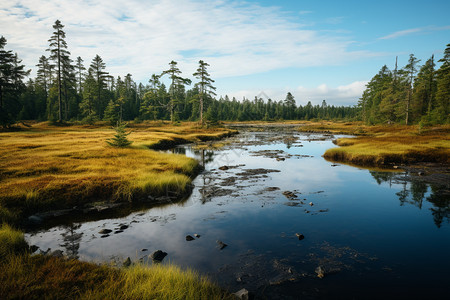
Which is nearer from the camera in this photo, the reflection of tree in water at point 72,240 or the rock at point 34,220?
the reflection of tree in water at point 72,240

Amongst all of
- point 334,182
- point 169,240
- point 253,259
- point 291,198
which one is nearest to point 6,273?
point 169,240

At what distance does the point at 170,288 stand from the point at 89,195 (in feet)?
34.5

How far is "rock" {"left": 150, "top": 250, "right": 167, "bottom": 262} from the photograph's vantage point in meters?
8.26

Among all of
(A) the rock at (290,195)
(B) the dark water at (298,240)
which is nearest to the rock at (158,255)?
(B) the dark water at (298,240)

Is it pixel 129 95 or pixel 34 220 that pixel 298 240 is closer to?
pixel 34 220

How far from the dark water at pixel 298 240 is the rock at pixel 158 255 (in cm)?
20

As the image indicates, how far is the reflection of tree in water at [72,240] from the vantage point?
27.9 feet

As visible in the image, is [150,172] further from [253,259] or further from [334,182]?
[334,182]

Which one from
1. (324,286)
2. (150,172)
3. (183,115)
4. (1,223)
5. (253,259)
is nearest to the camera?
(324,286)

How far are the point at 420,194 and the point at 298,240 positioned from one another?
1182cm

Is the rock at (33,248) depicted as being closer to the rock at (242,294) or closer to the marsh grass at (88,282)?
the marsh grass at (88,282)

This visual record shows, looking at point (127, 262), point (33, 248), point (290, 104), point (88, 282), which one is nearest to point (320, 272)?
point (127, 262)

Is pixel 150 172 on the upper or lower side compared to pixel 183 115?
lower

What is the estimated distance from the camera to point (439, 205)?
44.6ft
